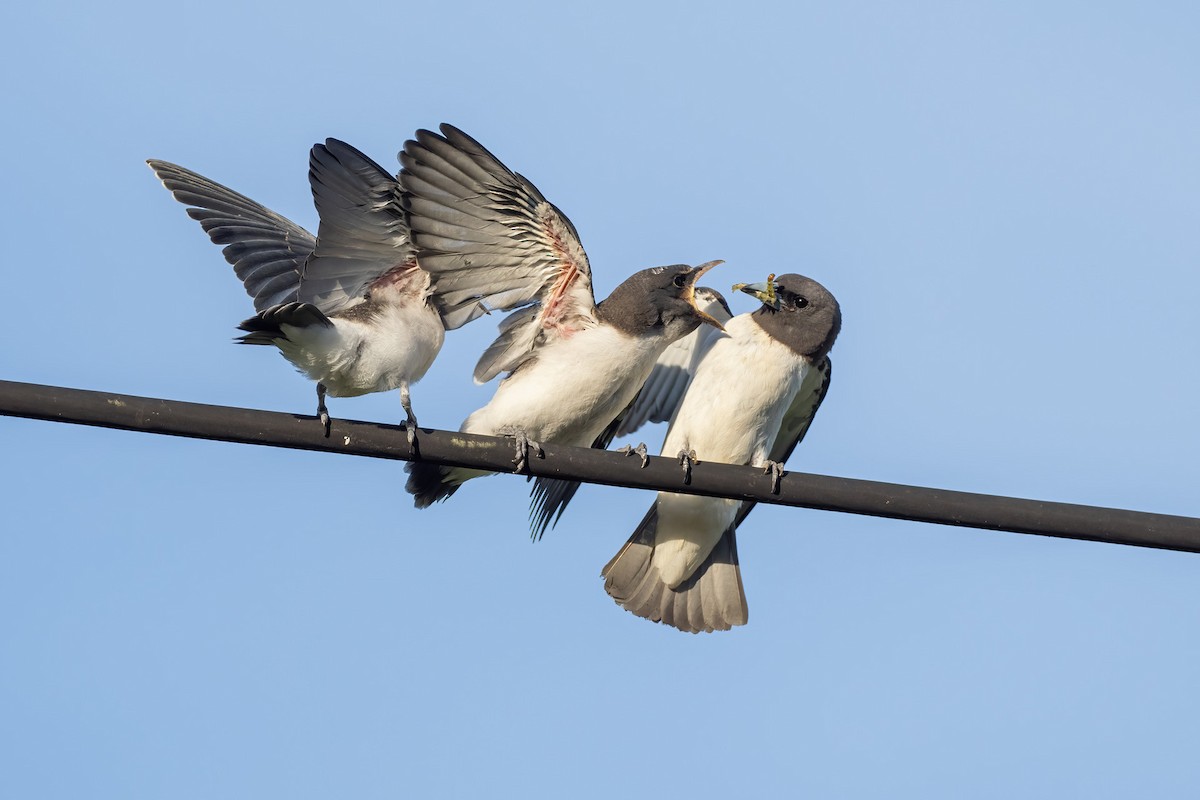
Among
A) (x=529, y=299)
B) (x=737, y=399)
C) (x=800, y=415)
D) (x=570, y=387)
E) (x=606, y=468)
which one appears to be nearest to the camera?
(x=606, y=468)

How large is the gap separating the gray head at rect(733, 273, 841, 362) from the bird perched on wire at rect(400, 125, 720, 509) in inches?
18.3

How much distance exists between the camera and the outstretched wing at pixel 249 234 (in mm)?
9812

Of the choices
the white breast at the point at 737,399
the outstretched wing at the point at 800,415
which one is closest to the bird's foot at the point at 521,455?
the white breast at the point at 737,399

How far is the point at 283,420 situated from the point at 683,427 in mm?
3829

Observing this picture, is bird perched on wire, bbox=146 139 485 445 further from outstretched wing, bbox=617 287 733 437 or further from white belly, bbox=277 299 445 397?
outstretched wing, bbox=617 287 733 437

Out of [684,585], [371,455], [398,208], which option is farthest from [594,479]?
[684,585]

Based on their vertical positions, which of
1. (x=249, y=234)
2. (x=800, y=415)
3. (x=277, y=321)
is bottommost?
(x=277, y=321)

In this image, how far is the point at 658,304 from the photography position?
8688mm

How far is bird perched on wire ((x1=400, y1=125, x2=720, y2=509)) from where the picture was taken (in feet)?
27.1

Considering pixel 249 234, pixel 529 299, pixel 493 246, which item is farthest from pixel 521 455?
pixel 249 234

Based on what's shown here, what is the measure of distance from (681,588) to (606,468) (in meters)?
3.86

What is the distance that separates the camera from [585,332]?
8680 millimetres

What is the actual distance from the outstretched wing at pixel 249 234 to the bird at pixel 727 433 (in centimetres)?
266

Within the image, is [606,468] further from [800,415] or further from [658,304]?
[800,415]
